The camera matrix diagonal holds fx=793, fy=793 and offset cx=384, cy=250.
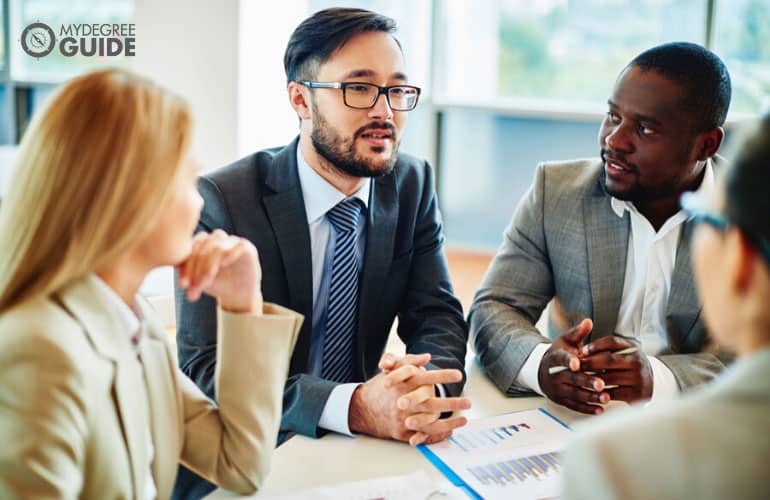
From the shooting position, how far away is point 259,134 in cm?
407

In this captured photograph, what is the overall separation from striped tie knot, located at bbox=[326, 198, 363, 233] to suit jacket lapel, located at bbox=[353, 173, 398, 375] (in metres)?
0.04

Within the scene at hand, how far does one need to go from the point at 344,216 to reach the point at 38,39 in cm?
293

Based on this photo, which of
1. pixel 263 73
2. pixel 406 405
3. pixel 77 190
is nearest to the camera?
pixel 77 190

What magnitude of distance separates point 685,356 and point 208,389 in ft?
3.37

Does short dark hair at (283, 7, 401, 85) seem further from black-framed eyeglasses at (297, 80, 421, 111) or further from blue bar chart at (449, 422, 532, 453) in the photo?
blue bar chart at (449, 422, 532, 453)

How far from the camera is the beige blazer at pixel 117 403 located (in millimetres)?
967

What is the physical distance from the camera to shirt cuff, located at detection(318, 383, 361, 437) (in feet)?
4.85

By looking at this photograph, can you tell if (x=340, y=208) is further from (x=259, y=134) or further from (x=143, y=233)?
(x=259, y=134)

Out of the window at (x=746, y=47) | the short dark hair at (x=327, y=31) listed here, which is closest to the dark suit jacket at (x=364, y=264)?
the short dark hair at (x=327, y=31)

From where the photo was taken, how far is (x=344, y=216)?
195cm

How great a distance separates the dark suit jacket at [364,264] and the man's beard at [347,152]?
0.08m

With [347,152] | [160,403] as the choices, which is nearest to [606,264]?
[347,152]

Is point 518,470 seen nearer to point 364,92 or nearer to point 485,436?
point 485,436

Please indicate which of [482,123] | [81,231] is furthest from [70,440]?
[482,123]
